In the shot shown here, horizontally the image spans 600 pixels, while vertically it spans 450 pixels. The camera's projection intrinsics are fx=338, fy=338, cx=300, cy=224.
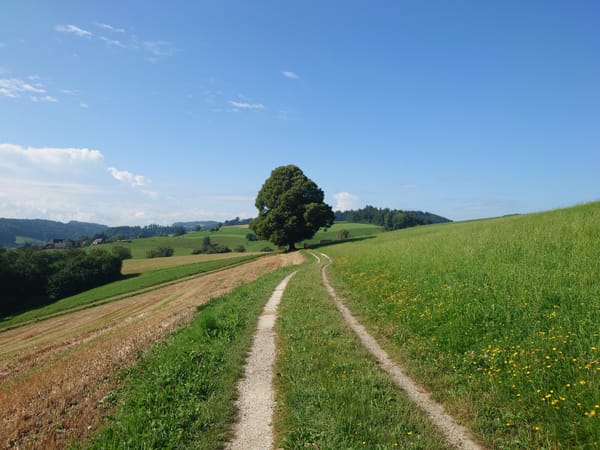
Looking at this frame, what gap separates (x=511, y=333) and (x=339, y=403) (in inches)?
158

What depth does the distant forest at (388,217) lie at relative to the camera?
118062 mm

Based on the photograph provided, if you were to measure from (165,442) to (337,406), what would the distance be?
272 centimetres

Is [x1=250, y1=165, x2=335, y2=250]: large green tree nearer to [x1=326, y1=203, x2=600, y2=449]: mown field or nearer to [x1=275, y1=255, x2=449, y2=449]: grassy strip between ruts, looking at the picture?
[x1=326, y1=203, x2=600, y2=449]: mown field

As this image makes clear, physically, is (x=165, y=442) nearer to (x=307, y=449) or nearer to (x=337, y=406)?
(x=307, y=449)

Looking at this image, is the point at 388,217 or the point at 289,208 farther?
the point at 388,217

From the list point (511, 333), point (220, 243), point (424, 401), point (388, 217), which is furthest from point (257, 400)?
point (388, 217)

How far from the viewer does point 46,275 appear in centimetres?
6600

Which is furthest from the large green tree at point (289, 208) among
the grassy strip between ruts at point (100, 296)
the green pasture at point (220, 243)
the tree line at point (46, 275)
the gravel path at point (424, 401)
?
the gravel path at point (424, 401)

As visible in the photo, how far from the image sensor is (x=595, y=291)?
23.9 ft

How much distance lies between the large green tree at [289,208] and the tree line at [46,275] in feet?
116

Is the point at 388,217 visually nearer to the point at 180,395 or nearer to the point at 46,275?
the point at 46,275

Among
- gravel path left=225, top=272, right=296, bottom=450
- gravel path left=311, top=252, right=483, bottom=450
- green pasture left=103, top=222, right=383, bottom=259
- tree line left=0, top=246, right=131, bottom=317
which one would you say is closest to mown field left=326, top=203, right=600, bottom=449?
gravel path left=311, top=252, right=483, bottom=450

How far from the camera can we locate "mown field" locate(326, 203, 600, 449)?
4766 millimetres

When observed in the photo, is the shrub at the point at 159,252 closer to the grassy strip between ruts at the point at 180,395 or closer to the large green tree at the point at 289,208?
the large green tree at the point at 289,208
